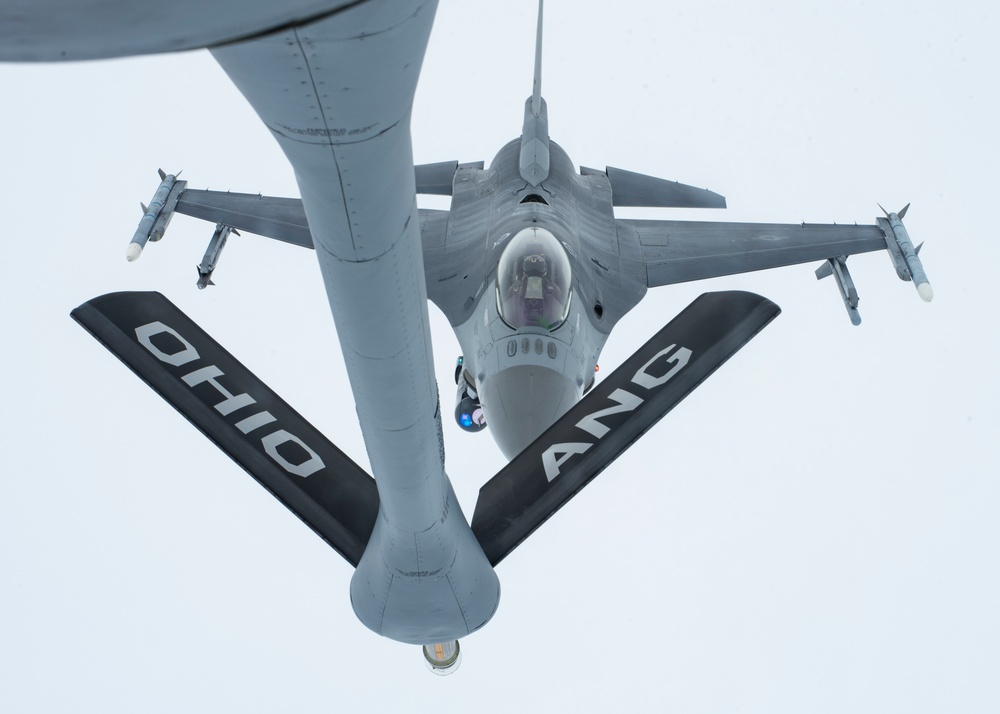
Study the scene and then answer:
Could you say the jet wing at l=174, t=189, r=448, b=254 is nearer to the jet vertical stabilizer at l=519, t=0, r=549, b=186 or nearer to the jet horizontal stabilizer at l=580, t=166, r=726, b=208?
the jet vertical stabilizer at l=519, t=0, r=549, b=186

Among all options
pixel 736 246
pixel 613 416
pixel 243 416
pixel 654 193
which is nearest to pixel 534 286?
pixel 613 416

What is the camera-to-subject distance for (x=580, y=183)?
18.8 m

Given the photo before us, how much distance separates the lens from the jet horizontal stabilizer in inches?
743

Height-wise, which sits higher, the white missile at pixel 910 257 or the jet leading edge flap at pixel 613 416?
the white missile at pixel 910 257

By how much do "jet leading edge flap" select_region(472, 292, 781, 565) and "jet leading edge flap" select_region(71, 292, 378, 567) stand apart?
54.8 inches

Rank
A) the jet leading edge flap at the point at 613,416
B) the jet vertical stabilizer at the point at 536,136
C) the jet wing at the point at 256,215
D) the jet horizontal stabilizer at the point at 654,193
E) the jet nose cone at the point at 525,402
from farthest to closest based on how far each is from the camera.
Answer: the jet horizontal stabilizer at the point at 654,193 < the jet vertical stabilizer at the point at 536,136 < the jet wing at the point at 256,215 < the jet nose cone at the point at 525,402 < the jet leading edge flap at the point at 613,416

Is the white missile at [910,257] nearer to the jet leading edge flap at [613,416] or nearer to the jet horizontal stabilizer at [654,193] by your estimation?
the jet horizontal stabilizer at [654,193]

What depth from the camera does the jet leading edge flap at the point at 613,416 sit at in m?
9.35

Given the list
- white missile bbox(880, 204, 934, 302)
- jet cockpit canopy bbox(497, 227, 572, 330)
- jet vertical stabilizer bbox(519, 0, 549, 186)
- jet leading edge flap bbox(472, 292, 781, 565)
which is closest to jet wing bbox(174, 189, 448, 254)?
jet vertical stabilizer bbox(519, 0, 549, 186)

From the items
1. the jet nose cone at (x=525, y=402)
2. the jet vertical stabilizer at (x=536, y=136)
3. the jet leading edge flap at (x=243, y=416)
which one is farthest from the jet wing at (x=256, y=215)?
the jet leading edge flap at (x=243, y=416)

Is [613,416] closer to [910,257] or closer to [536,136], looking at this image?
[910,257]

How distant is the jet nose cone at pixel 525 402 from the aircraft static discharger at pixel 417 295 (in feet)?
0.11

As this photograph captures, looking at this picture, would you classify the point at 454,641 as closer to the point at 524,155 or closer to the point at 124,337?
the point at 124,337

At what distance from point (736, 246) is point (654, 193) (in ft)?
8.91
